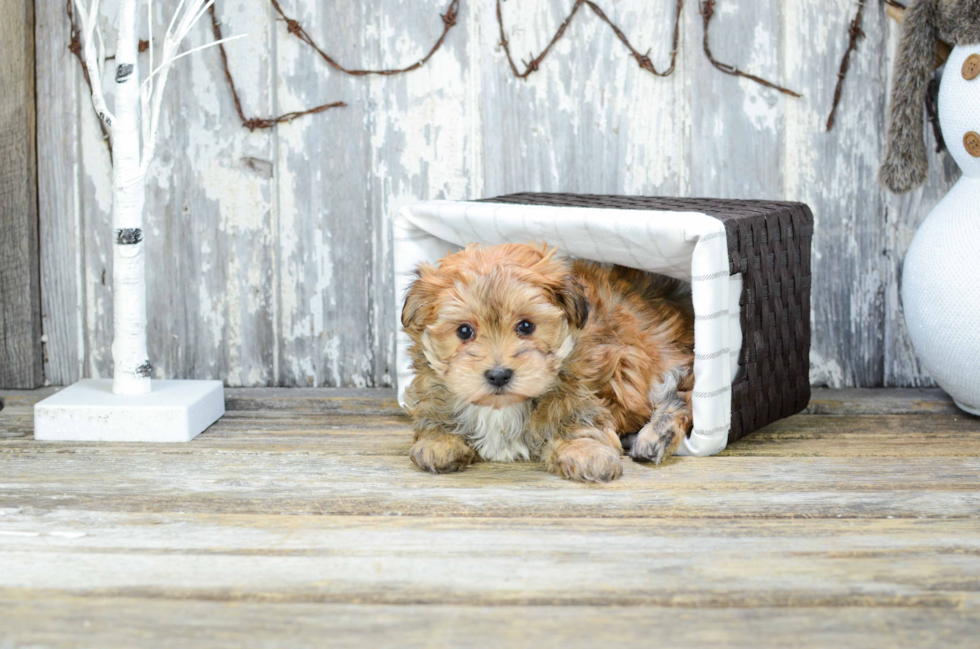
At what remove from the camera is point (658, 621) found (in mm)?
1544

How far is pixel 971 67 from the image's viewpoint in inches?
106

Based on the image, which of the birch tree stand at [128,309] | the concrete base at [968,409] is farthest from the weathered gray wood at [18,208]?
the concrete base at [968,409]

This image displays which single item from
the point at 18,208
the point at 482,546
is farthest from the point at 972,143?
the point at 18,208

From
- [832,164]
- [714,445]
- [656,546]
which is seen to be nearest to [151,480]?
[656,546]

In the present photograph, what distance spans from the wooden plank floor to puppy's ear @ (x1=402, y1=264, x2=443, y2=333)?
393mm

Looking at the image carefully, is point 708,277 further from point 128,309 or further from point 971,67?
point 128,309

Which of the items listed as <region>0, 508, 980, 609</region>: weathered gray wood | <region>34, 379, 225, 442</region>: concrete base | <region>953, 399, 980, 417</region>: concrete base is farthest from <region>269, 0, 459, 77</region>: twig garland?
<region>953, 399, 980, 417</region>: concrete base

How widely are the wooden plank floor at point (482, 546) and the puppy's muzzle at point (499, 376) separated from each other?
0.27 m

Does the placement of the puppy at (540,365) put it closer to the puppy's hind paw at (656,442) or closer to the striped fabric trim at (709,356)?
the puppy's hind paw at (656,442)

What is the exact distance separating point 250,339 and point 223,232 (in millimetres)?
403

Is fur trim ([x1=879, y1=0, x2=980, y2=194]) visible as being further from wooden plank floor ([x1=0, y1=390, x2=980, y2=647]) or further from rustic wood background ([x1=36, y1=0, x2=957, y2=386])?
wooden plank floor ([x1=0, y1=390, x2=980, y2=647])

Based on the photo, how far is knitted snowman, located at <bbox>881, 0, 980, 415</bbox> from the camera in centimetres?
269

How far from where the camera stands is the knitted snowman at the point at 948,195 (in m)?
2.69

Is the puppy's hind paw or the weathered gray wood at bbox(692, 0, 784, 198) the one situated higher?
the weathered gray wood at bbox(692, 0, 784, 198)
